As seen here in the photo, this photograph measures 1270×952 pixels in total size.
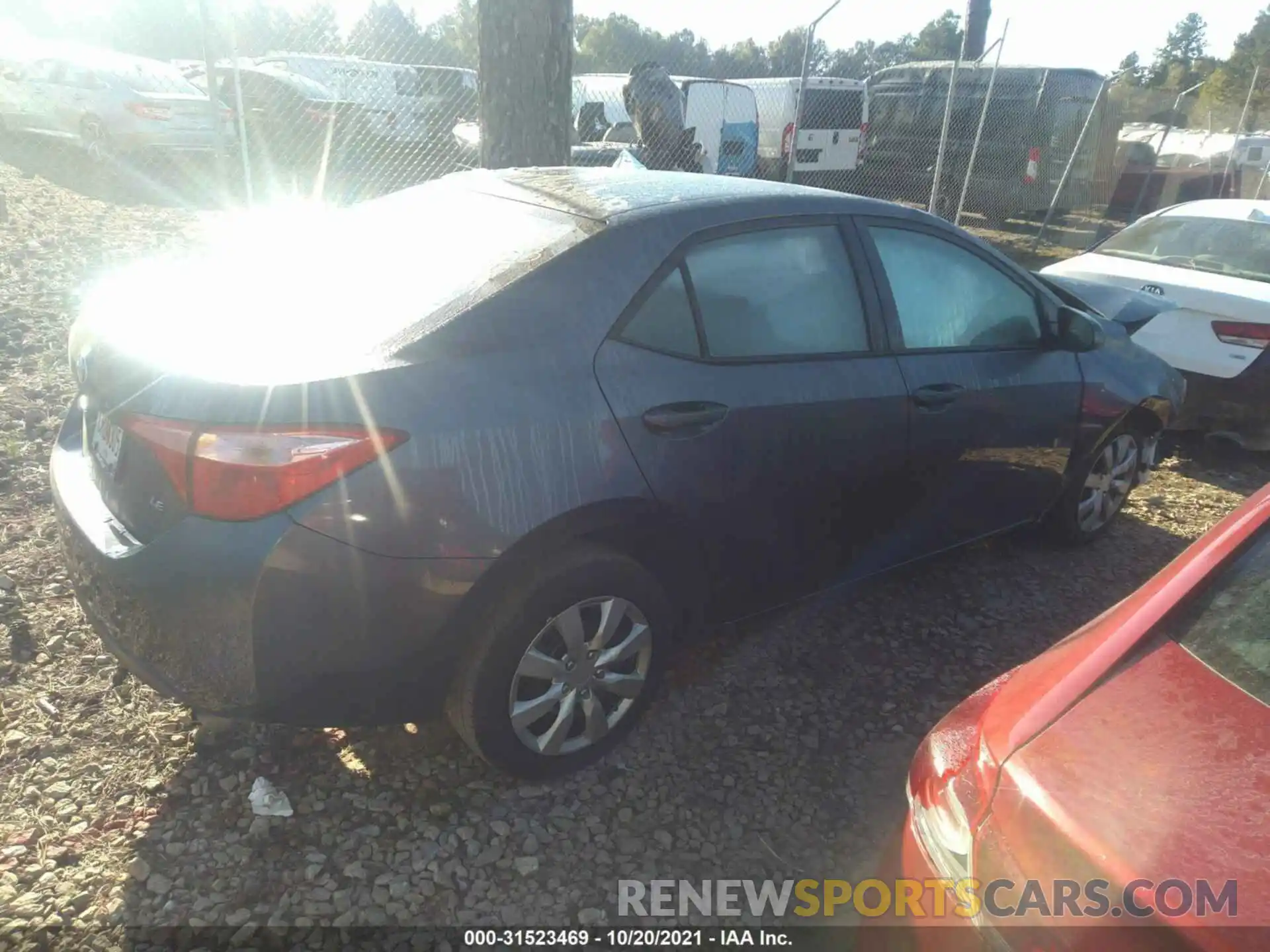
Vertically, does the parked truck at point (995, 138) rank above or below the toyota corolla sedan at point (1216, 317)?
above

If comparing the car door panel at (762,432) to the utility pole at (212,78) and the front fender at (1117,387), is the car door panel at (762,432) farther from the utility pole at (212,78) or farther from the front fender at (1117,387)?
the utility pole at (212,78)

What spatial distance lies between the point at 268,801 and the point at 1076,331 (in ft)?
11.1

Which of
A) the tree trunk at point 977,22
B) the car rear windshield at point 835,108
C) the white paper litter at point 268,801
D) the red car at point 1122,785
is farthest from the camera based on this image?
the tree trunk at point 977,22

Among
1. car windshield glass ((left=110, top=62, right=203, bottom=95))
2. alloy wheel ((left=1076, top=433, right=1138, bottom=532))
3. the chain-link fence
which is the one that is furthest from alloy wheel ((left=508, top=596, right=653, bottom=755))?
car windshield glass ((left=110, top=62, right=203, bottom=95))

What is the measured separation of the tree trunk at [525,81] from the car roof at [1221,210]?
448 centimetres

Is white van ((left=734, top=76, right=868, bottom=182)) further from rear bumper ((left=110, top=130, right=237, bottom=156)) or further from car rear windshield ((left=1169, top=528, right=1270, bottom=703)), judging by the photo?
car rear windshield ((left=1169, top=528, right=1270, bottom=703))

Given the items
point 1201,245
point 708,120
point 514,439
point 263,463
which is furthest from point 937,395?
point 708,120

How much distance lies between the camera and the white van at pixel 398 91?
37.6 ft

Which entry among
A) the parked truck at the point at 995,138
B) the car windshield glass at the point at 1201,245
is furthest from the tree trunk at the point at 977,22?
the car windshield glass at the point at 1201,245

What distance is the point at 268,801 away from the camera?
2.47 m

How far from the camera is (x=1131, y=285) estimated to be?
5.51 metres

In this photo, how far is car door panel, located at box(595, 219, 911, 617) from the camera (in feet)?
8.25

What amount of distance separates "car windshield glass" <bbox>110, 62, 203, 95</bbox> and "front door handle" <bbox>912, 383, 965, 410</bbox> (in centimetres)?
1124

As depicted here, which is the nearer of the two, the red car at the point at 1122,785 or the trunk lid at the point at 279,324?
the red car at the point at 1122,785
